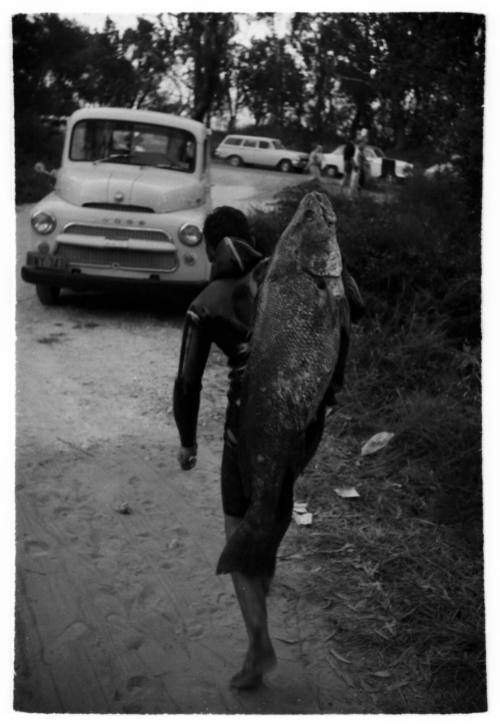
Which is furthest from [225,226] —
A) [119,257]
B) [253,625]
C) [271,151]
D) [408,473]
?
[271,151]

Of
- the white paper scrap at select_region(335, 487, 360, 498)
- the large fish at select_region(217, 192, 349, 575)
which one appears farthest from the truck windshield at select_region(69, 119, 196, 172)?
the large fish at select_region(217, 192, 349, 575)

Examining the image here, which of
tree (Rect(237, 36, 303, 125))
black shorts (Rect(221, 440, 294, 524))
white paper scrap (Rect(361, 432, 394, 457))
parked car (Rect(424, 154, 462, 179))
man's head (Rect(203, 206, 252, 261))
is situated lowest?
white paper scrap (Rect(361, 432, 394, 457))

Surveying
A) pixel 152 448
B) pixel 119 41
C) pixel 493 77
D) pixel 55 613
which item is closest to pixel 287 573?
pixel 55 613

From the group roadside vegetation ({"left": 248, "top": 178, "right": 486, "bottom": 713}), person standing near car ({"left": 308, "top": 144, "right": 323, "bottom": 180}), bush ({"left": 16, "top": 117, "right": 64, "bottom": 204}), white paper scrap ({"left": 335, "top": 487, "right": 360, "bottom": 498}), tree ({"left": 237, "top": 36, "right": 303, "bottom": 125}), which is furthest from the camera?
person standing near car ({"left": 308, "top": 144, "right": 323, "bottom": 180})

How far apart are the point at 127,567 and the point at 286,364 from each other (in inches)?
61.2

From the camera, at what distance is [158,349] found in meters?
5.87

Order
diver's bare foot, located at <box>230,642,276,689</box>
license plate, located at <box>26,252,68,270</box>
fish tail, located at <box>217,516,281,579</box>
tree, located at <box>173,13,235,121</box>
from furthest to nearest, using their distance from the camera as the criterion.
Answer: license plate, located at <box>26,252,68,270</box> < tree, located at <box>173,13,235,121</box> < diver's bare foot, located at <box>230,642,276,689</box> < fish tail, located at <box>217,516,281,579</box>

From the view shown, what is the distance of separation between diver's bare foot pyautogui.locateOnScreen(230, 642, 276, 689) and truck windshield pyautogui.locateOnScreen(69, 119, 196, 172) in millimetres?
5492

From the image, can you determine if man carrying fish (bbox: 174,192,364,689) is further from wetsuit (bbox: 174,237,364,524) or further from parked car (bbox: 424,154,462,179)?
parked car (bbox: 424,154,462,179)

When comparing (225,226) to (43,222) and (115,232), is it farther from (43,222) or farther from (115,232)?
(43,222)

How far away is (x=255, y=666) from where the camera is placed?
2.39 m

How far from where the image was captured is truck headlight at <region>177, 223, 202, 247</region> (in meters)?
6.48

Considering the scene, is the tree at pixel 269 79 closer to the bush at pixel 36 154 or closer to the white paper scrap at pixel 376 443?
the bush at pixel 36 154

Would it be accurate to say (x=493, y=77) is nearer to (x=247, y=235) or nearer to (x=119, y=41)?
(x=247, y=235)
